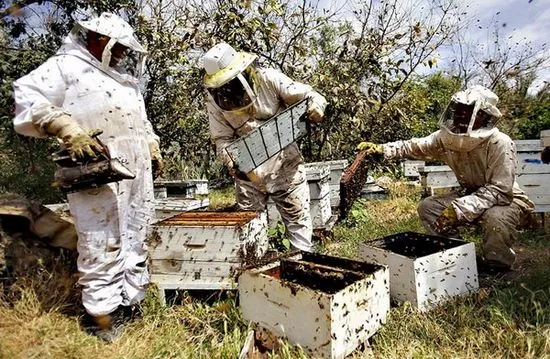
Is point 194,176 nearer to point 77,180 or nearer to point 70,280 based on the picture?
point 70,280

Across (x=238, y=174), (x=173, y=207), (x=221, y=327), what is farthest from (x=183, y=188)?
(x=221, y=327)

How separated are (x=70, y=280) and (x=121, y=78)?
142cm

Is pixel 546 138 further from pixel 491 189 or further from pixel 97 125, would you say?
pixel 97 125

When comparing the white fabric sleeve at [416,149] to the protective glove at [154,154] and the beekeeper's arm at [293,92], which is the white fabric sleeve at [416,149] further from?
the protective glove at [154,154]

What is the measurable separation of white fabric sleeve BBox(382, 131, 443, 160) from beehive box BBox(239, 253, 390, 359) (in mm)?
1569

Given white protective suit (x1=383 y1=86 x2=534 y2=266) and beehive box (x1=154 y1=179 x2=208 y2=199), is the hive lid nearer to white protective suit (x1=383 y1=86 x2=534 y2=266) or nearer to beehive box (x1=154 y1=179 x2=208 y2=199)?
white protective suit (x1=383 y1=86 x2=534 y2=266)

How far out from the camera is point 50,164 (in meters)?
6.90

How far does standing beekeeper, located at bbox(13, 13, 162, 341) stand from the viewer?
90.8 inches

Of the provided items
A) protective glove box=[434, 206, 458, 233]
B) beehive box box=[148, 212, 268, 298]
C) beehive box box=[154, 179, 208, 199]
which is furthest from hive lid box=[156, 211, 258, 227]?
beehive box box=[154, 179, 208, 199]

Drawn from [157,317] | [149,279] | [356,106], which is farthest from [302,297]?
[356,106]

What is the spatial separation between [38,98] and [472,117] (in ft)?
9.42

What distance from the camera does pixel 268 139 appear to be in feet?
9.96

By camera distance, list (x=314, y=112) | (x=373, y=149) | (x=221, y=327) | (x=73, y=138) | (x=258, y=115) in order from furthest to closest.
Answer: (x=373, y=149) → (x=258, y=115) → (x=314, y=112) → (x=221, y=327) → (x=73, y=138)

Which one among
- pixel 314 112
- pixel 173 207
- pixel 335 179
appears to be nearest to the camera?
pixel 314 112
